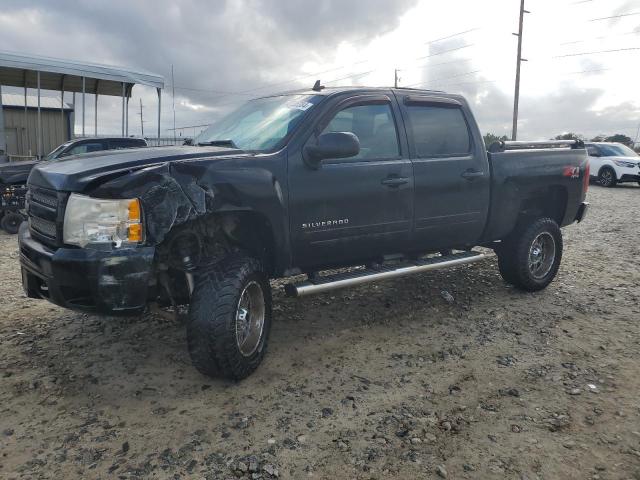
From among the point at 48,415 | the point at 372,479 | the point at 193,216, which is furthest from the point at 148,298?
the point at 372,479

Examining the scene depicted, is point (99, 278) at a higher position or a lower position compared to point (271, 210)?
lower

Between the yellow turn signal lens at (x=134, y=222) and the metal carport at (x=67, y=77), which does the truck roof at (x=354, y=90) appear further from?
the metal carport at (x=67, y=77)

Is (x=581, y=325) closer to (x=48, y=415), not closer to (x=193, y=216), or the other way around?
(x=193, y=216)

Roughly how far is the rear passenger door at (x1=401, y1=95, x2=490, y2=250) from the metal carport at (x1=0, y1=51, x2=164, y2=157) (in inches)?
400

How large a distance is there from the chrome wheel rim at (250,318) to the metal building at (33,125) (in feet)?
71.7

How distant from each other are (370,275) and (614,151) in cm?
1911

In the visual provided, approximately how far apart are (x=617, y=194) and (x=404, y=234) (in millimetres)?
15294

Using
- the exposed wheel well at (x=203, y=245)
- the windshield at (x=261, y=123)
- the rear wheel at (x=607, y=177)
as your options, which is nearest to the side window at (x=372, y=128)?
the windshield at (x=261, y=123)

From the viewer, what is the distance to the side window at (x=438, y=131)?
173 inches

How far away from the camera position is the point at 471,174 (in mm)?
4621

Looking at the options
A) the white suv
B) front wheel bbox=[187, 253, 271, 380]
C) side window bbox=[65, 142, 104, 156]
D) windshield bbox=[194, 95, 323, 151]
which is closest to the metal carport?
side window bbox=[65, 142, 104, 156]

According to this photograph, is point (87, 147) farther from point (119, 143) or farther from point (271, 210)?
point (271, 210)

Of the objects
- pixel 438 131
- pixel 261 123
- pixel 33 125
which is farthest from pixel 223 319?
pixel 33 125

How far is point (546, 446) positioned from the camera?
8.63ft
